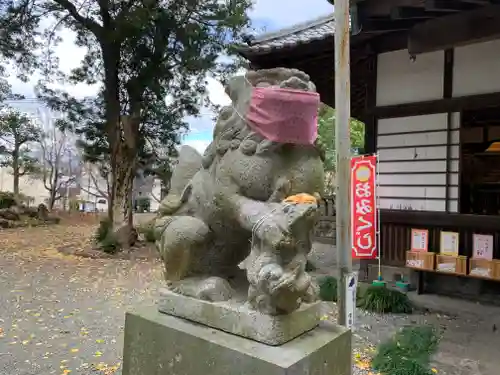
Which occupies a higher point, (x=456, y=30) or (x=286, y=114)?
(x=456, y=30)

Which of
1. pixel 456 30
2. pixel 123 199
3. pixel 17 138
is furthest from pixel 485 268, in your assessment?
pixel 17 138

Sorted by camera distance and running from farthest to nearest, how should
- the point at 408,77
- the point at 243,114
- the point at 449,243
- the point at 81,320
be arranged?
the point at 408,77 < the point at 449,243 < the point at 81,320 < the point at 243,114

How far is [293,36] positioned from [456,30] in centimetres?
315

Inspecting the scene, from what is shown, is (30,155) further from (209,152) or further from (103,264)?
(209,152)

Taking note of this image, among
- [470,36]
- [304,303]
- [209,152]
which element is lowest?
[304,303]

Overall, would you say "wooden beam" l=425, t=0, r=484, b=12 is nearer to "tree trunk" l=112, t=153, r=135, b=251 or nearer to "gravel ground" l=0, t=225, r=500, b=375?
"gravel ground" l=0, t=225, r=500, b=375

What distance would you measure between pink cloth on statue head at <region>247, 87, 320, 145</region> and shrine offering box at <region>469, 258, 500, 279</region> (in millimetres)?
4505

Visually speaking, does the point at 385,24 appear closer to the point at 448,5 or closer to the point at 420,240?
the point at 448,5

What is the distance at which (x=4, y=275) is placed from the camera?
7.22 m

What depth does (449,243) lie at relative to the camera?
5594 millimetres

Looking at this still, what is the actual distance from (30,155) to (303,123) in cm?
1817

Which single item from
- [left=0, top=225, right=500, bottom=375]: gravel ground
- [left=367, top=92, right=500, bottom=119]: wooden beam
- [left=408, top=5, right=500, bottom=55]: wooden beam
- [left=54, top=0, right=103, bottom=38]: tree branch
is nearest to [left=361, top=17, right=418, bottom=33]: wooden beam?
[left=408, top=5, right=500, bottom=55]: wooden beam

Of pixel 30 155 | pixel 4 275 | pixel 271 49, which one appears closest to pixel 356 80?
pixel 271 49

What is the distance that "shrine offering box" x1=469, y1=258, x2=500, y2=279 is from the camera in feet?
17.1
